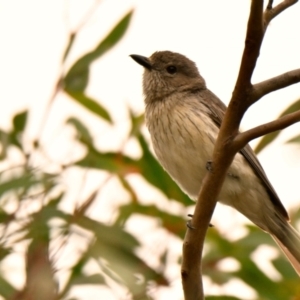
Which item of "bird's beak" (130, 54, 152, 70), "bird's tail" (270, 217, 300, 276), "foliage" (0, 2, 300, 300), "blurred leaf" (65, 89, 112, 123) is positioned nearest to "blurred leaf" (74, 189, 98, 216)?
"foliage" (0, 2, 300, 300)

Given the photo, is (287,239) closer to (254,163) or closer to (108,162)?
(254,163)

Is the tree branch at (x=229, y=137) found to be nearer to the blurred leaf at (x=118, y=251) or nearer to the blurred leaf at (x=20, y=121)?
the blurred leaf at (x=118, y=251)

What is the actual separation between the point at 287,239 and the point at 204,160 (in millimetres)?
659

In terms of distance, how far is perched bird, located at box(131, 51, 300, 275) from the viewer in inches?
152

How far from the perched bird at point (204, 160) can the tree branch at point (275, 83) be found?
1301 mm

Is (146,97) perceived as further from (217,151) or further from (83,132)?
(217,151)

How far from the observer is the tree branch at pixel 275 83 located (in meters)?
2.49

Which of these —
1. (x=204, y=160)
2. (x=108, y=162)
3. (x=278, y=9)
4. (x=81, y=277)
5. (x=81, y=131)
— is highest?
(x=278, y=9)

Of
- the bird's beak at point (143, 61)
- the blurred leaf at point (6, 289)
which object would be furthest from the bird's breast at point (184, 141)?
the blurred leaf at point (6, 289)

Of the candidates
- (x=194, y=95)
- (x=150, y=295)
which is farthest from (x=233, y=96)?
(x=194, y=95)

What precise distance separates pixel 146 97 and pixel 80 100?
624 millimetres

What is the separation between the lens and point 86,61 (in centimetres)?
385

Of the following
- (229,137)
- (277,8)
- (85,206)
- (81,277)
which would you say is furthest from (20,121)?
→ (277,8)

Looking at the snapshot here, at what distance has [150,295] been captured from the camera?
3.02 m
